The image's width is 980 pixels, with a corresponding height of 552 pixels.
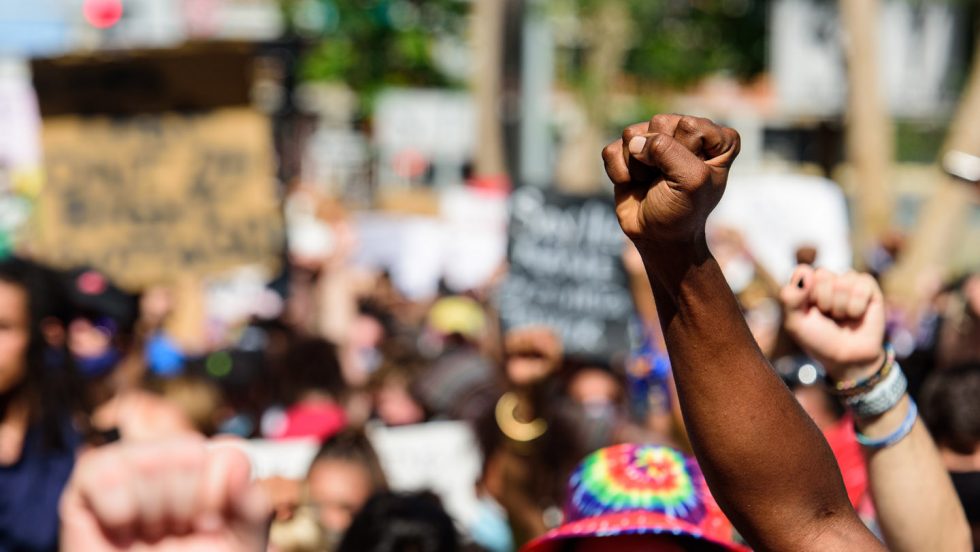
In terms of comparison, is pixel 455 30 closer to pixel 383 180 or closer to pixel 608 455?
pixel 383 180

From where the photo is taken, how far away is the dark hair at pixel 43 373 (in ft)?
9.68

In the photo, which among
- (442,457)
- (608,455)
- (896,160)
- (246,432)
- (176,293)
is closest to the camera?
Result: (608,455)

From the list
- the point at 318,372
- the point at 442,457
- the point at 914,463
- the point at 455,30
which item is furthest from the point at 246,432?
the point at 455,30

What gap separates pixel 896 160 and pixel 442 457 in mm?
23947

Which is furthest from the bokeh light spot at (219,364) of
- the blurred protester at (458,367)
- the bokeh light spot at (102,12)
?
the bokeh light spot at (102,12)

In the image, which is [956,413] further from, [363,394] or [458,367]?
[458,367]

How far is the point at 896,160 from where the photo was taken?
90.1 ft

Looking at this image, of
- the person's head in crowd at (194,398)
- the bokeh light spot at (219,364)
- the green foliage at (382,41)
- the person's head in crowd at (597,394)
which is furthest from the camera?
the green foliage at (382,41)

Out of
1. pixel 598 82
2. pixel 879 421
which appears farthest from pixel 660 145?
pixel 598 82

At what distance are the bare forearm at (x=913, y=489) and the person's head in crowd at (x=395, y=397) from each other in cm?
388

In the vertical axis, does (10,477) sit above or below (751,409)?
below

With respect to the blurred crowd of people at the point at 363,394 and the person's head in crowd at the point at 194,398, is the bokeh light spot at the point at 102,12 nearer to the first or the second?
the blurred crowd of people at the point at 363,394

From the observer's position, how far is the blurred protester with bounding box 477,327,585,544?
3.60 m

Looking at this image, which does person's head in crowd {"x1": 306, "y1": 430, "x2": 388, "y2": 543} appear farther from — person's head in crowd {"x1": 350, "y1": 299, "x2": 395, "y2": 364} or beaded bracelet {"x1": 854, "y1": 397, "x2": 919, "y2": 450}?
person's head in crowd {"x1": 350, "y1": 299, "x2": 395, "y2": 364}
